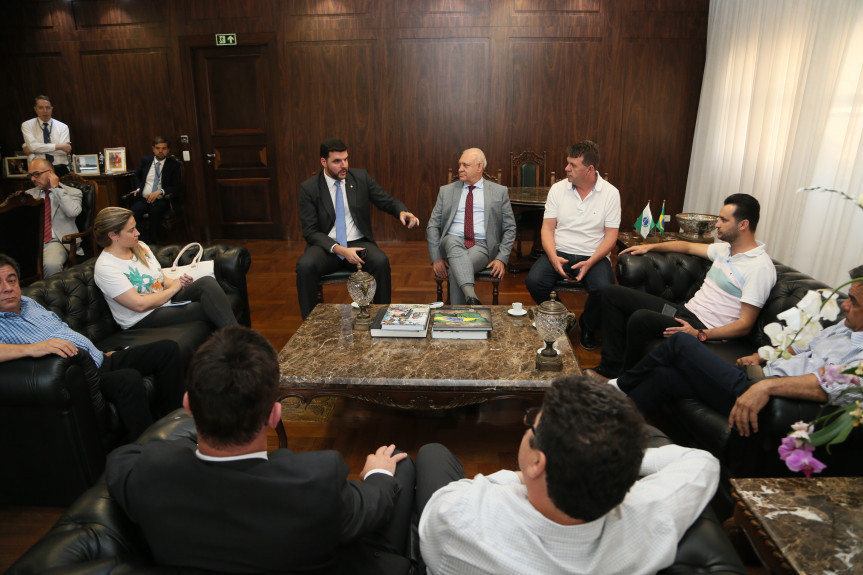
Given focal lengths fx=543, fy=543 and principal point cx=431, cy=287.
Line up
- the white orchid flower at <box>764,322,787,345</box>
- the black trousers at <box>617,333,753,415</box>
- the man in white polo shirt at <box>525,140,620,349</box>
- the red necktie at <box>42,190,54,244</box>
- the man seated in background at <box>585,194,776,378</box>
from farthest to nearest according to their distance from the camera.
Result: 1. the red necktie at <box>42,190,54,244</box>
2. the man in white polo shirt at <box>525,140,620,349</box>
3. the man seated in background at <box>585,194,776,378</box>
4. the black trousers at <box>617,333,753,415</box>
5. the white orchid flower at <box>764,322,787,345</box>

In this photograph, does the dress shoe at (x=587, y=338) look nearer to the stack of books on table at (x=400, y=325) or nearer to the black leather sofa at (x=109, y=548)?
the stack of books on table at (x=400, y=325)

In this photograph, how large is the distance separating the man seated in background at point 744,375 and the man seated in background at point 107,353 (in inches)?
78.8

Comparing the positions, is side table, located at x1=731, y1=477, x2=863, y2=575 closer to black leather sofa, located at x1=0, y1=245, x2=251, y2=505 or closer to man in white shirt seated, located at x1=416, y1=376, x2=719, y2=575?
man in white shirt seated, located at x1=416, y1=376, x2=719, y2=575

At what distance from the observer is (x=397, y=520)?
139cm

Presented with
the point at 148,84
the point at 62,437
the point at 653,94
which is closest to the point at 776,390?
the point at 62,437

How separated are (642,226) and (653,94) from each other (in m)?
2.87

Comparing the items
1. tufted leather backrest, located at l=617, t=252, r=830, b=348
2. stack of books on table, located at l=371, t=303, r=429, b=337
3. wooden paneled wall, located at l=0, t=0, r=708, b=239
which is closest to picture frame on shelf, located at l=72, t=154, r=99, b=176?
wooden paneled wall, located at l=0, t=0, r=708, b=239

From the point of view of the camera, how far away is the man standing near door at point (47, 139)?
5715 mm

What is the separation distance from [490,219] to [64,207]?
11.1 feet

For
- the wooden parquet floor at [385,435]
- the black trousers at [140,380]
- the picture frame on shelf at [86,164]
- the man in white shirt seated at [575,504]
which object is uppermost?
the picture frame on shelf at [86,164]

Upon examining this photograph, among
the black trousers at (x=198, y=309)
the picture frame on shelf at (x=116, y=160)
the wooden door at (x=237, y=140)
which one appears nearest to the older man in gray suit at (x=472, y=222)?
the black trousers at (x=198, y=309)

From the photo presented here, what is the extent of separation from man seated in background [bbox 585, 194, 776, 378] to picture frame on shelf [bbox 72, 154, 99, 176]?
230 inches

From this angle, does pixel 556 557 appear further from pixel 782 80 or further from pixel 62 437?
pixel 782 80

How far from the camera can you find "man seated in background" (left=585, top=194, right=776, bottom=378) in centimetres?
249
